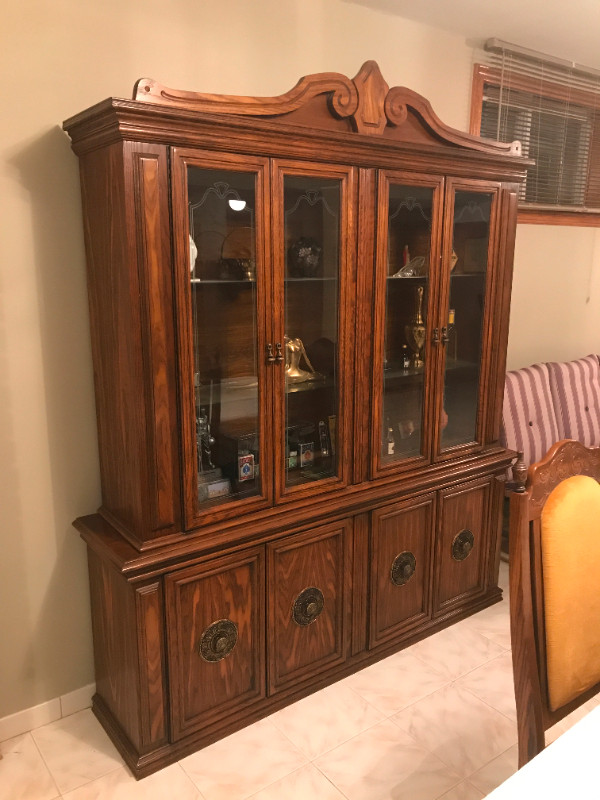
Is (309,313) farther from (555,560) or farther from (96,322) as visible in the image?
(555,560)

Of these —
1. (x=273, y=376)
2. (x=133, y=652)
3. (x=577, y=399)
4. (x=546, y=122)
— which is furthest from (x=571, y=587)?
(x=546, y=122)

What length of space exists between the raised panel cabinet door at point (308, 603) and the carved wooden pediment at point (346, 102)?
131 centimetres

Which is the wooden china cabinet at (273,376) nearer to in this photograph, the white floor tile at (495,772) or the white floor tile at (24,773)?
the white floor tile at (24,773)

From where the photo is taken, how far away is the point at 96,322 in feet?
6.34

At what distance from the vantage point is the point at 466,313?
250 cm

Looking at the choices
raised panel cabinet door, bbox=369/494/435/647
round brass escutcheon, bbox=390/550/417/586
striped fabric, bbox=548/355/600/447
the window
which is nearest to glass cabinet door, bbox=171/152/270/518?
raised panel cabinet door, bbox=369/494/435/647

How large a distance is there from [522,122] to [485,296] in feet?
3.82

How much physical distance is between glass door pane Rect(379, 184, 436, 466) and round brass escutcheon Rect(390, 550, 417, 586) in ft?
1.28

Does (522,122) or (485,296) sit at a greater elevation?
(522,122)

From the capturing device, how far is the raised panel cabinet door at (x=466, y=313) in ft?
7.75

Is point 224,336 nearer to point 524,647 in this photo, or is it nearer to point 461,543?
point 524,647

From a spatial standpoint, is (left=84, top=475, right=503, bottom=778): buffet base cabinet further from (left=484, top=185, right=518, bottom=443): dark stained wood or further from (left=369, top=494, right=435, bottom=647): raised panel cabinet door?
(left=484, top=185, right=518, bottom=443): dark stained wood

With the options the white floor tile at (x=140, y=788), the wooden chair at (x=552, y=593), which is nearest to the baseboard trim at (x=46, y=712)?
the white floor tile at (x=140, y=788)

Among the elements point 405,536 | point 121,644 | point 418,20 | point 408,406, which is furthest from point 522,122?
point 121,644
